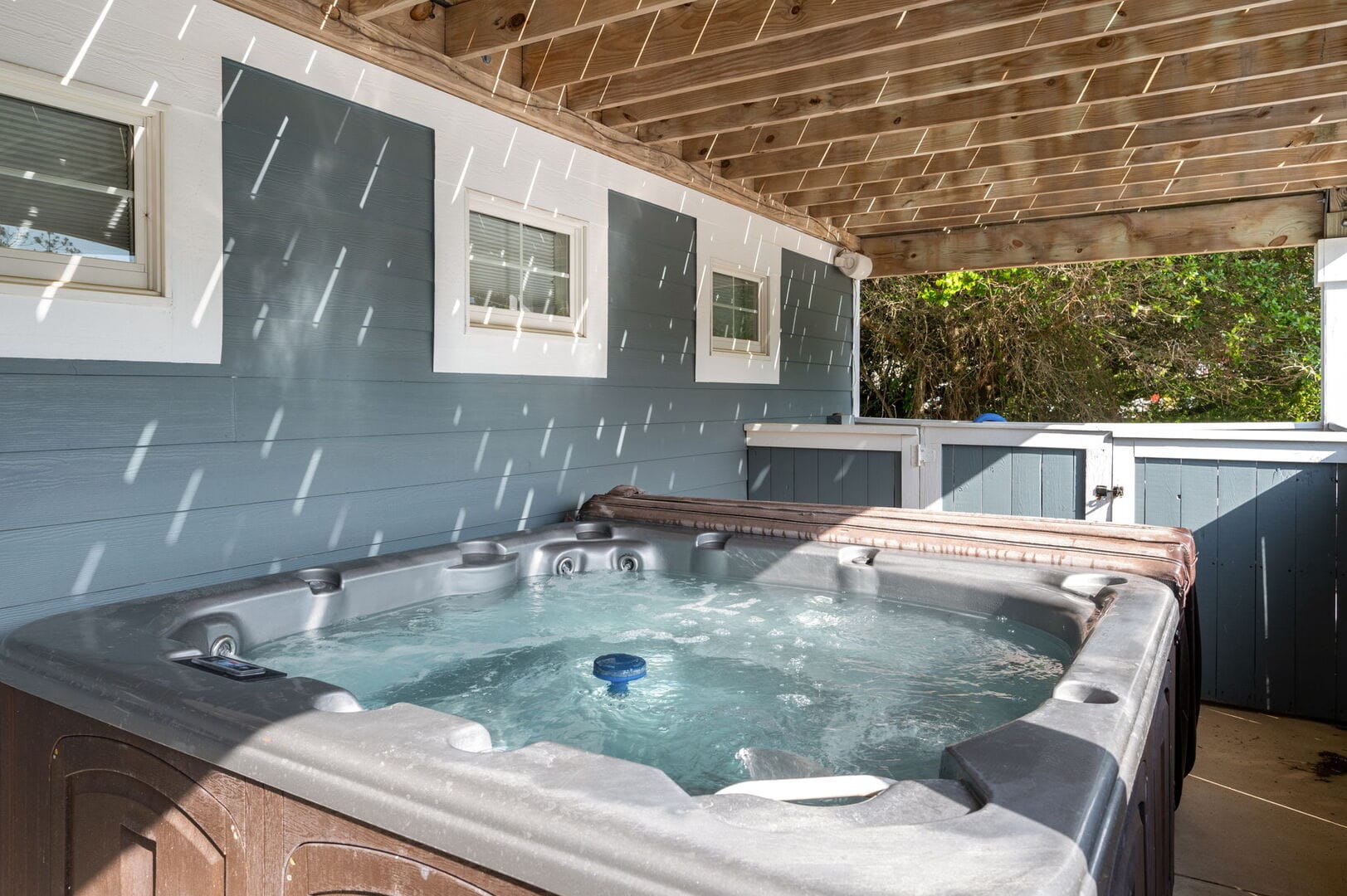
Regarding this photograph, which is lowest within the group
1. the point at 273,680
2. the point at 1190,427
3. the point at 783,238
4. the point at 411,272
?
the point at 273,680

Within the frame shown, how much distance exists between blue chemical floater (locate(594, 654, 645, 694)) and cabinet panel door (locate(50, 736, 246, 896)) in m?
0.88

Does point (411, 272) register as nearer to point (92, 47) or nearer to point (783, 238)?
point (92, 47)

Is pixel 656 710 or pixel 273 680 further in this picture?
pixel 656 710

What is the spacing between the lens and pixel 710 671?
7.26 feet

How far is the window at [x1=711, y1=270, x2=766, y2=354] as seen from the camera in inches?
196

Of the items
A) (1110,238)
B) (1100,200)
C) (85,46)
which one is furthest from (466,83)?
(1110,238)

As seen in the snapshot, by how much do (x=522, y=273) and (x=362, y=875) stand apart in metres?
2.79

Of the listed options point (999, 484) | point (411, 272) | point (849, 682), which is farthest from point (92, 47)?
point (999, 484)

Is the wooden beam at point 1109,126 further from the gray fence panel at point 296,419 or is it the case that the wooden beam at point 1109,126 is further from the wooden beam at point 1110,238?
the wooden beam at point 1110,238

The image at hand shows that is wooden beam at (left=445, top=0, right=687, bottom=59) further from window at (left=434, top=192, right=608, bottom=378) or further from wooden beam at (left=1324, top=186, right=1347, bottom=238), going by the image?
wooden beam at (left=1324, top=186, right=1347, bottom=238)

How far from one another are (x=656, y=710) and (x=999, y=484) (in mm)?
2779

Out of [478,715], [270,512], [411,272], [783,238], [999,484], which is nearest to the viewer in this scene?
[478,715]

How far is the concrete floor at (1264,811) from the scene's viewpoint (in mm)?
2219

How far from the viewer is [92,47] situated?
2168mm
